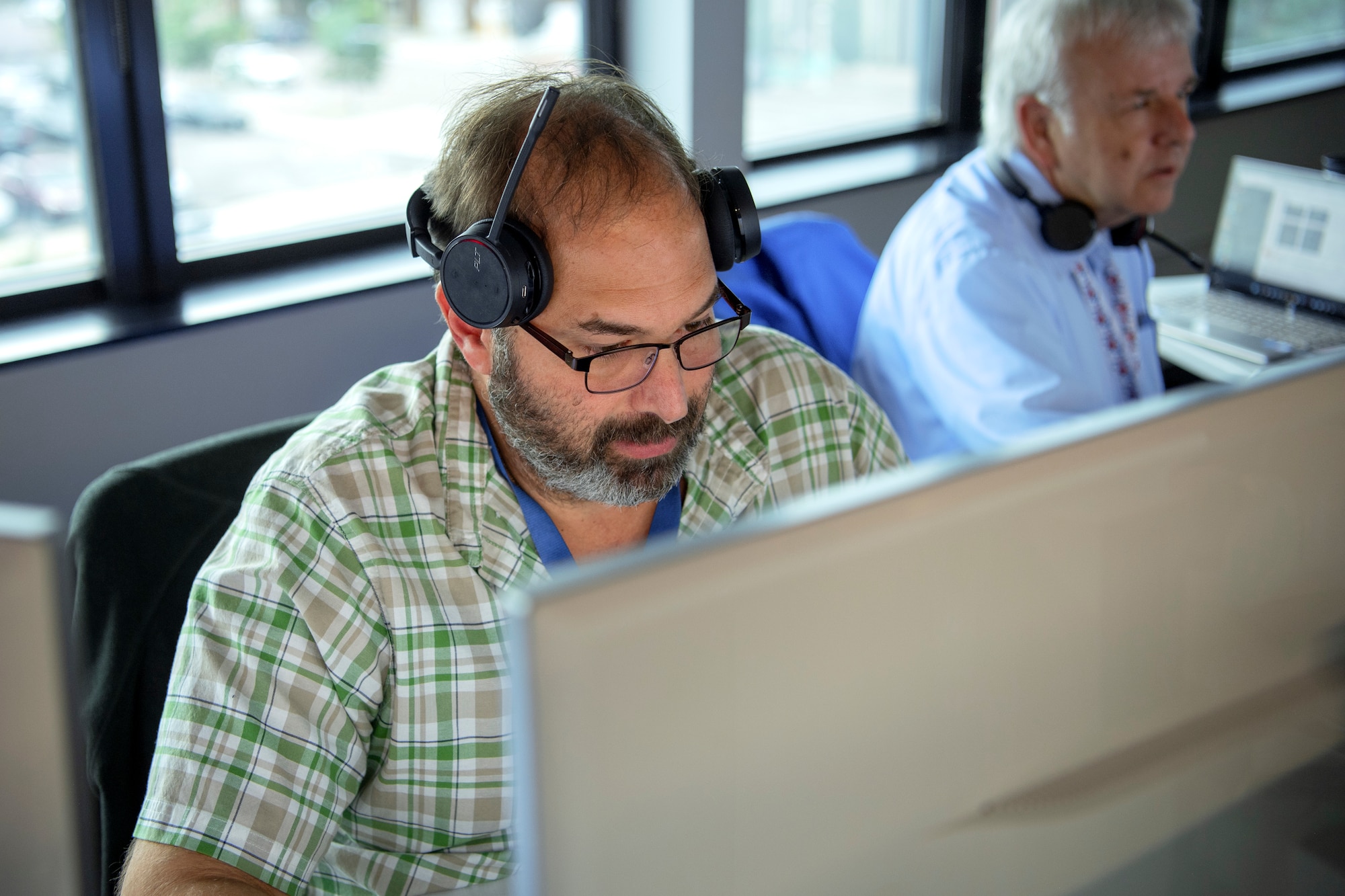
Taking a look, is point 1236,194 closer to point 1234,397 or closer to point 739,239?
point 739,239

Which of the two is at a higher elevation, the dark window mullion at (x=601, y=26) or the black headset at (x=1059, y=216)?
the dark window mullion at (x=601, y=26)

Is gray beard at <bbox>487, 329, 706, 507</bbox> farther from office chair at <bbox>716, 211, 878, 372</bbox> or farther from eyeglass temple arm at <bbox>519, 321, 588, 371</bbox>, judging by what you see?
office chair at <bbox>716, 211, 878, 372</bbox>

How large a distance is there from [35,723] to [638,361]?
28.0 inches

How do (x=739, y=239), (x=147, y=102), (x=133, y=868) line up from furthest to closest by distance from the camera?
(x=147, y=102) < (x=739, y=239) < (x=133, y=868)

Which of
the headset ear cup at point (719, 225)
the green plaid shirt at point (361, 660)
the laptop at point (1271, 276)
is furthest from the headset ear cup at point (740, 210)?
the laptop at point (1271, 276)

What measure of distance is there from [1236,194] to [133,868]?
89.9 inches

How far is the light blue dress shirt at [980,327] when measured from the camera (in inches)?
66.1

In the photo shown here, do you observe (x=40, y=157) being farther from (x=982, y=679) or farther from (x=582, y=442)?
(x=982, y=679)

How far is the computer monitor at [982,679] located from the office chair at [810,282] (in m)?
1.15

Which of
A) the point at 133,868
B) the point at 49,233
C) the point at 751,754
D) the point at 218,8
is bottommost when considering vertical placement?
the point at 133,868

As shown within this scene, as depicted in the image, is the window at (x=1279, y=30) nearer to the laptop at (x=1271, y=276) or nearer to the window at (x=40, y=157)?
the laptop at (x=1271, y=276)

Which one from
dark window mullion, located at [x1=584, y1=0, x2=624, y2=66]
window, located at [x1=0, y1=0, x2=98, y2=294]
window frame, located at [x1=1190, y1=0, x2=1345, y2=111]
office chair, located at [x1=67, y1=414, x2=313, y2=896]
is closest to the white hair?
dark window mullion, located at [x1=584, y1=0, x2=624, y2=66]

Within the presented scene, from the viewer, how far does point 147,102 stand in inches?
83.0

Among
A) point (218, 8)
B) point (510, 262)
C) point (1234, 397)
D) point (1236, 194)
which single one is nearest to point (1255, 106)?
point (1236, 194)
